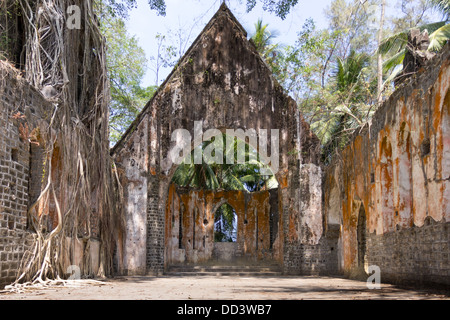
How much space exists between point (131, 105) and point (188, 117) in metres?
4.80

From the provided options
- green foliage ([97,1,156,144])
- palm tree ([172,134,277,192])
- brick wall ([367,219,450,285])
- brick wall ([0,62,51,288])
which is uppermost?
green foliage ([97,1,156,144])

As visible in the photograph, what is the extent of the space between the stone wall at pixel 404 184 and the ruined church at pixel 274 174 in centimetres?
2

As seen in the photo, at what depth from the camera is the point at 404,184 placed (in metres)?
8.86

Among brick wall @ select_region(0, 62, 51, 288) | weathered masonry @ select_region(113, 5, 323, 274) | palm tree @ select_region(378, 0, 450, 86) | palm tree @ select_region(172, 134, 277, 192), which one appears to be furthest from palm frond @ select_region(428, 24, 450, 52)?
brick wall @ select_region(0, 62, 51, 288)

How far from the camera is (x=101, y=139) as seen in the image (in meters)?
11.5

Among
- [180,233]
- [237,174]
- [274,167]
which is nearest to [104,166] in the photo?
[274,167]

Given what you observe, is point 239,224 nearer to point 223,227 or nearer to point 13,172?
point 223,227

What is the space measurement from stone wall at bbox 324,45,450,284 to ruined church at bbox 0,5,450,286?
0.07 ft

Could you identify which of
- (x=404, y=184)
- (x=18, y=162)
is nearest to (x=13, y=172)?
(x=18, y=162)

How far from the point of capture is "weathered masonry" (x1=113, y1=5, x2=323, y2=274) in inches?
527

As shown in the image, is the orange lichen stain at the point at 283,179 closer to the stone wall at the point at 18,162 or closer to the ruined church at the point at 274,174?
the ruined church at the point at 274,174

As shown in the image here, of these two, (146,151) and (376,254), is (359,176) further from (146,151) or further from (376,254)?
(146,151)

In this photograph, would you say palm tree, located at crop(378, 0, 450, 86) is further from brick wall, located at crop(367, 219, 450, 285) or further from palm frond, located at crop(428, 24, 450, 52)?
brick wall, located at crop(367, 219, 450, 285)

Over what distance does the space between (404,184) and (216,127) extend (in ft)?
19.9
